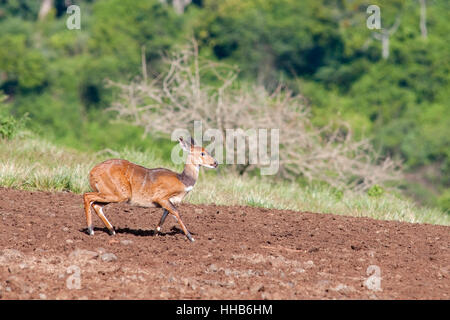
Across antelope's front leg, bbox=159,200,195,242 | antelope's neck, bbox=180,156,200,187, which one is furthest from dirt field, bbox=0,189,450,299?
antelope's neck, bbox=180,156,200,187

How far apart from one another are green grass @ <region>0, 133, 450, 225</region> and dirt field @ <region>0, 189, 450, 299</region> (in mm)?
714

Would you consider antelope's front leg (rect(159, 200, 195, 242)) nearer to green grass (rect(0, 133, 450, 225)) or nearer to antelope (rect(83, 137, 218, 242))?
antelope (rect(83, 137, 218, 242))

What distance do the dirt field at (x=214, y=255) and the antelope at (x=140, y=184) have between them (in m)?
0.37

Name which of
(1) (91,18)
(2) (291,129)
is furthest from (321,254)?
(1) (91,18)

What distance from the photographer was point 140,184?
8586mm

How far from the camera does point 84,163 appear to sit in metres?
13.2

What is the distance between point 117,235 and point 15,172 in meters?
3.43

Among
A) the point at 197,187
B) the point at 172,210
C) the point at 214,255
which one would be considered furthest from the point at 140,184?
the point at 197,187

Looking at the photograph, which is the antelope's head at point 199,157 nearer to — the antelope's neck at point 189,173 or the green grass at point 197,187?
the antelope's neck at point 189,173

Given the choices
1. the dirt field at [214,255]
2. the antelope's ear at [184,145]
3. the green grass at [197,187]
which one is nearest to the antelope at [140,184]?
the antelope's ear at [184,145]
